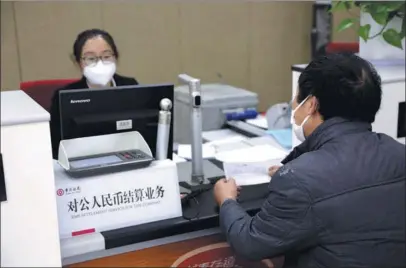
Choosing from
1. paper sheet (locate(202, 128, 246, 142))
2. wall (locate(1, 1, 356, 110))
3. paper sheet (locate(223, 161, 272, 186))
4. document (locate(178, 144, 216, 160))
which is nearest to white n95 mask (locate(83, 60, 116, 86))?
document (locate(178, 144, 216, 160))

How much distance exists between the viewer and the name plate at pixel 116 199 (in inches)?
52.5

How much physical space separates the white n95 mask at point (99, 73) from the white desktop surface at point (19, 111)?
2.47ft

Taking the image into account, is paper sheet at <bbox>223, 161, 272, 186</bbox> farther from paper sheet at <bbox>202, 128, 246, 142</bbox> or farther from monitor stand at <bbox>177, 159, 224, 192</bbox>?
paper sheet at <bbox>202, 128, 246, 142</bbox>

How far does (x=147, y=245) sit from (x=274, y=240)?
0.38 metres

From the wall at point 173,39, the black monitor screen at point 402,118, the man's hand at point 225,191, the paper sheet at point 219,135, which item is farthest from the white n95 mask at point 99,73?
the black monitor screen at point 402,118

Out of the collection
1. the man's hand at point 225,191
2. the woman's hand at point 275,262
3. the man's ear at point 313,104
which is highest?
the man's ear at point 313,104

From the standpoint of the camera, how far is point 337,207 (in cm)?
121

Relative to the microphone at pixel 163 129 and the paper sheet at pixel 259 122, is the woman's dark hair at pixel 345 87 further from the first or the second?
the paper sheet at pixel 259 122

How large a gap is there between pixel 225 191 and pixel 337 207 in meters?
0.37

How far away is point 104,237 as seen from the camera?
1.34 metres

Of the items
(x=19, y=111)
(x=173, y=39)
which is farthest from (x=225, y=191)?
(x=173, y=39)

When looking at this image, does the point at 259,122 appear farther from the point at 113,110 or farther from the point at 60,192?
the point at 60,192

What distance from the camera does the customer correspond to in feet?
3.96

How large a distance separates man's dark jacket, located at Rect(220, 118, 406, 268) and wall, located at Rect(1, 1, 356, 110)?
1.77 metres
